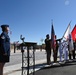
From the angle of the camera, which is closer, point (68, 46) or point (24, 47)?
point (24, 47)

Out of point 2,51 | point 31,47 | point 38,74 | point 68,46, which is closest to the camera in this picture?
Result: point 2,51

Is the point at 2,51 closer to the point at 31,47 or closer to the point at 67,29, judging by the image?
the point at 31,47

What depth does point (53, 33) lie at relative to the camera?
16250mm

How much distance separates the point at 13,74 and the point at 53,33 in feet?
18.2

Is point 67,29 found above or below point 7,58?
above

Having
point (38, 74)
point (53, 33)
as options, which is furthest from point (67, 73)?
point (53, 33)

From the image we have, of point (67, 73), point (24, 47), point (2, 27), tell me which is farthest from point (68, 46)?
point (2, 27)

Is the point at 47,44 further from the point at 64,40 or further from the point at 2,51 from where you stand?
the point at 2,51

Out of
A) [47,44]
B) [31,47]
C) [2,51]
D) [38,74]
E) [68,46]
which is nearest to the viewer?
[2,51]

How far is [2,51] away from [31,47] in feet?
7.29

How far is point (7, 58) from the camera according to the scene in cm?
792

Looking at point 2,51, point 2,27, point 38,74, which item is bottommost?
point 38,74

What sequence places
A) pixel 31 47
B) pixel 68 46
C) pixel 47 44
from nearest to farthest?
pixel 31 47, pixel 47 44, pixel 68 46

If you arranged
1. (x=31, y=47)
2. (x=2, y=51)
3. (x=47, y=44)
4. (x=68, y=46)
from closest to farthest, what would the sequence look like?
(x=2, y=51) → (x=31, y=47) → (x=47, y=44) → (x=68, y=46)
